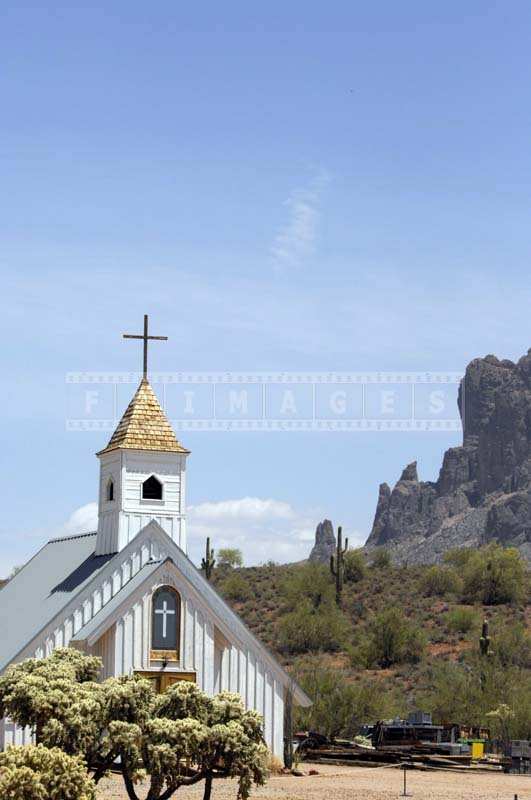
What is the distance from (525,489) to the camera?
16950 cm

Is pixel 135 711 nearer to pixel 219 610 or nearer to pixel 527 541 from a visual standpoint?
pixel 219 610

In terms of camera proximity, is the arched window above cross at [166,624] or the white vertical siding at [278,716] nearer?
the arched window above cross at [166,624]

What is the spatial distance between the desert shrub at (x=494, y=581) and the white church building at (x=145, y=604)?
144 ft

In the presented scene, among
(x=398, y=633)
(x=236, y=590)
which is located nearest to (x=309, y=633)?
(x=398, y=633)

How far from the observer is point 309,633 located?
67062 mm

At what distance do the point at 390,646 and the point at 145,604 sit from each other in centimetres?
3460

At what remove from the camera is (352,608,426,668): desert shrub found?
63.7 metres

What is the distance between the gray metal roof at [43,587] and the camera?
103 ft

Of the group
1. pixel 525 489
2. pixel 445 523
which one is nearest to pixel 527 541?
pixel 525 489

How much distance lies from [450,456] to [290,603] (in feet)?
395

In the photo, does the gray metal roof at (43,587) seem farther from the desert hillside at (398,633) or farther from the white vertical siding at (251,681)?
the desert hillside at (398,633)

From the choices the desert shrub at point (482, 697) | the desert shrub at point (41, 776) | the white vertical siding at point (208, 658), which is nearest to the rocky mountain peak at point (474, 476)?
the desert shrub at point (482, 697)

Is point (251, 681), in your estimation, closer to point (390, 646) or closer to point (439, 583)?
point (390, 646)

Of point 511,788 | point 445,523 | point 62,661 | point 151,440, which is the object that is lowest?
point 511,788
